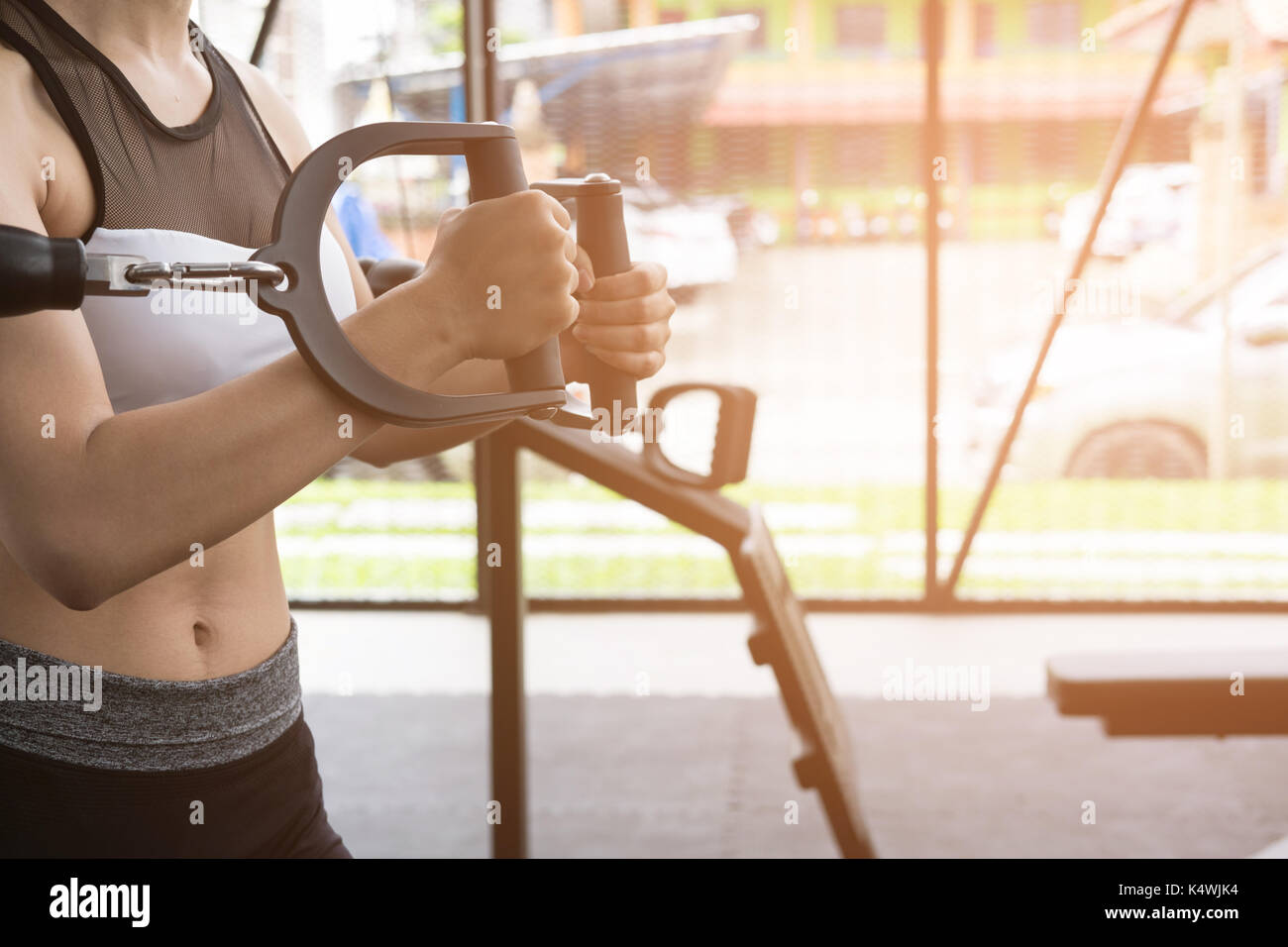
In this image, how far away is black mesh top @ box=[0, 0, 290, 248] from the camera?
2.19 feet

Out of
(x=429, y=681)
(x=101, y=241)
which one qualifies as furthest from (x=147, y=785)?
(x=429, y=681)

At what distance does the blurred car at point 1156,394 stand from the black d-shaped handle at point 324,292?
327 centimetres

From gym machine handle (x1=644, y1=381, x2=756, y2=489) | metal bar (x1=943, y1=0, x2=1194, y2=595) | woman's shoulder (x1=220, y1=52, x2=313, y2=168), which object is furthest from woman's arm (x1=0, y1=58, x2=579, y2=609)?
metal bar (x1=943, y1=0, x2=1194, y2=595)

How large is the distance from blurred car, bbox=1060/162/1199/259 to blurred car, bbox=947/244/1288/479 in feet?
0.72

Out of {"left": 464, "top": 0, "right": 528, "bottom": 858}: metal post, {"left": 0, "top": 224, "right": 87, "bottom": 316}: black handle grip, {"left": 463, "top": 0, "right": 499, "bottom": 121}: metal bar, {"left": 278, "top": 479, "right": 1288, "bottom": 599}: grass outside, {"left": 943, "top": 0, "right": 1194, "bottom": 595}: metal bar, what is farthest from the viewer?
{"left": 278, "top": 479, "right": 1288, "bottom": 599}: grass outside

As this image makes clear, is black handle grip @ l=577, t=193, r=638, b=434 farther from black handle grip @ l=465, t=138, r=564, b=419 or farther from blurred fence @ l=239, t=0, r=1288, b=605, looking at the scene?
blurred fence @ l=239, t=0, r=1288, b=605

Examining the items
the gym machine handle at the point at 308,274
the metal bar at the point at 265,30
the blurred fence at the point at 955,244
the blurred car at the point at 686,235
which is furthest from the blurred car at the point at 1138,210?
the gym machine handle at the point at 308,274

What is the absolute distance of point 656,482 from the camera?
1363 mm

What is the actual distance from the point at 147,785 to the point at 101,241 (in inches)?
12.8

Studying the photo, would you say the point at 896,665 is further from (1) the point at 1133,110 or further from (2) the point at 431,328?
(2) the point at 431,328

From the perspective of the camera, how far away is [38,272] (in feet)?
1.56

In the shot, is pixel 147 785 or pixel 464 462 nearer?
pixel 147 785

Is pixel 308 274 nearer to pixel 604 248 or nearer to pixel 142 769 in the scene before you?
pixel 604 248
